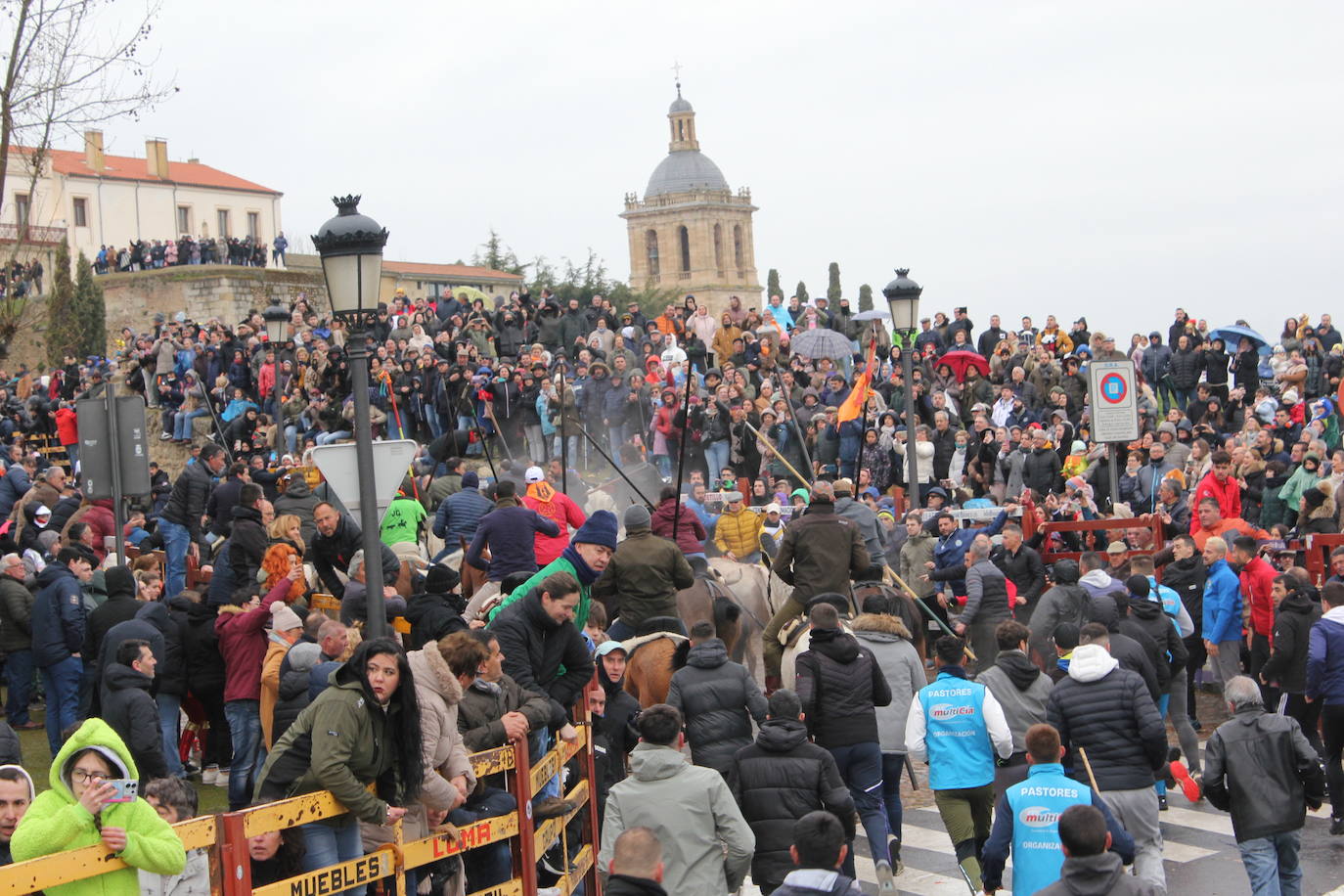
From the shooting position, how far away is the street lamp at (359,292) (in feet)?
31.9

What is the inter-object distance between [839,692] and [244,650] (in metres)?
4.33

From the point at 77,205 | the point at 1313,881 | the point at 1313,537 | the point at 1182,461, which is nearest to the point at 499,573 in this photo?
the point at 1313,881

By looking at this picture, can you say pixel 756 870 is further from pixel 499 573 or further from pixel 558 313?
pixel 558 313

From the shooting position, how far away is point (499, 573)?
12922 mm

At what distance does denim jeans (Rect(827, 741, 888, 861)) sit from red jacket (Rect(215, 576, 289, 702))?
4148mm

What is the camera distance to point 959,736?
990 cm

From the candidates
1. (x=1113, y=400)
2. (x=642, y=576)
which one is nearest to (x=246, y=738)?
(x=642, y=576)

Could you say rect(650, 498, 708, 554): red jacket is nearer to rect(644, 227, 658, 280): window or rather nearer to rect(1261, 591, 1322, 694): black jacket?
rect(1261, 591, 1322, 694): black jacket

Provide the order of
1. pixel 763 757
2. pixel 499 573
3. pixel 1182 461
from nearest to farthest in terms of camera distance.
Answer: pixel 763 757
pixel 499 573
pixel 1182 461

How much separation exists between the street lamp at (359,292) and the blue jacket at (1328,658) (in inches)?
248

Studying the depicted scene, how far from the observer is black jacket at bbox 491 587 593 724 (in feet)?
31.2

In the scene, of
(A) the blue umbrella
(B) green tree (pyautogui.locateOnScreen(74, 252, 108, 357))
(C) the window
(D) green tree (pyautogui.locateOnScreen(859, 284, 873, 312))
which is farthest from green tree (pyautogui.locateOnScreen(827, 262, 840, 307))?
(A) the blue umbrella

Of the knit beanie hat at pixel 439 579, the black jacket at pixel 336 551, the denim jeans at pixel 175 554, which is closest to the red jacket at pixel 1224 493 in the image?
the black jacket at pixel 336 551

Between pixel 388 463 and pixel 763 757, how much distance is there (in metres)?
3.15
